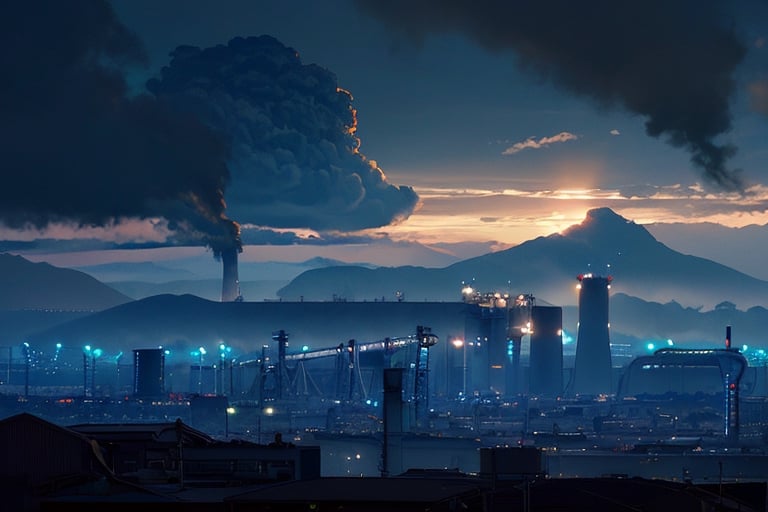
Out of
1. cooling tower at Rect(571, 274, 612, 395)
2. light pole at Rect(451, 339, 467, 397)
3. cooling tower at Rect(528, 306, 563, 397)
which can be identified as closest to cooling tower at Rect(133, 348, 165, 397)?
light pole at Rect(451, 339, 467, 397)

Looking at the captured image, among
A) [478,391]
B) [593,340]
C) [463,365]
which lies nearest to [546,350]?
[593,340]

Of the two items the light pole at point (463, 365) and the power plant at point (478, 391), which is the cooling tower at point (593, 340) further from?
the light pole at point (463, 365)

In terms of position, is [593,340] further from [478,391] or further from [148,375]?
[148,375]

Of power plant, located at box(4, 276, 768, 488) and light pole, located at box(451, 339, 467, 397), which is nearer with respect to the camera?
power plant, located at box(4, 276, 768, 488)

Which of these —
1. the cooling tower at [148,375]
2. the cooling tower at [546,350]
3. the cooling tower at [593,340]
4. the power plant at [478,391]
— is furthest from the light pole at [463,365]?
the cooling tower at [148,375]

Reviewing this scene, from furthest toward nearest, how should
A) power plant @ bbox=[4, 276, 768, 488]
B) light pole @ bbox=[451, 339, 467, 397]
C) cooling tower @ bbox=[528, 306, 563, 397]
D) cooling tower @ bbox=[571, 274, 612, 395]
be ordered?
cooling tower @ bbox=[528, 306, 563, 397] → light pole @ bbox=[451, 339, 467, 397] → cooling tower @ bbox=[571, 274, 612, 395] → power plant @ bbox=[4, 276, 768, 488]

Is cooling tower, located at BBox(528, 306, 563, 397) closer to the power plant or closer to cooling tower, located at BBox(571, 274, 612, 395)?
the power plant

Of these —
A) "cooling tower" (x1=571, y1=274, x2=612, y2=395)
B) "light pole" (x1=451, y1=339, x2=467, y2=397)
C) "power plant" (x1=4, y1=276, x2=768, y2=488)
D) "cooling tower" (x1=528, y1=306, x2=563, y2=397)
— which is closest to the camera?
"power plant" (x1=4, y1=276, x2=768, y2=488)
